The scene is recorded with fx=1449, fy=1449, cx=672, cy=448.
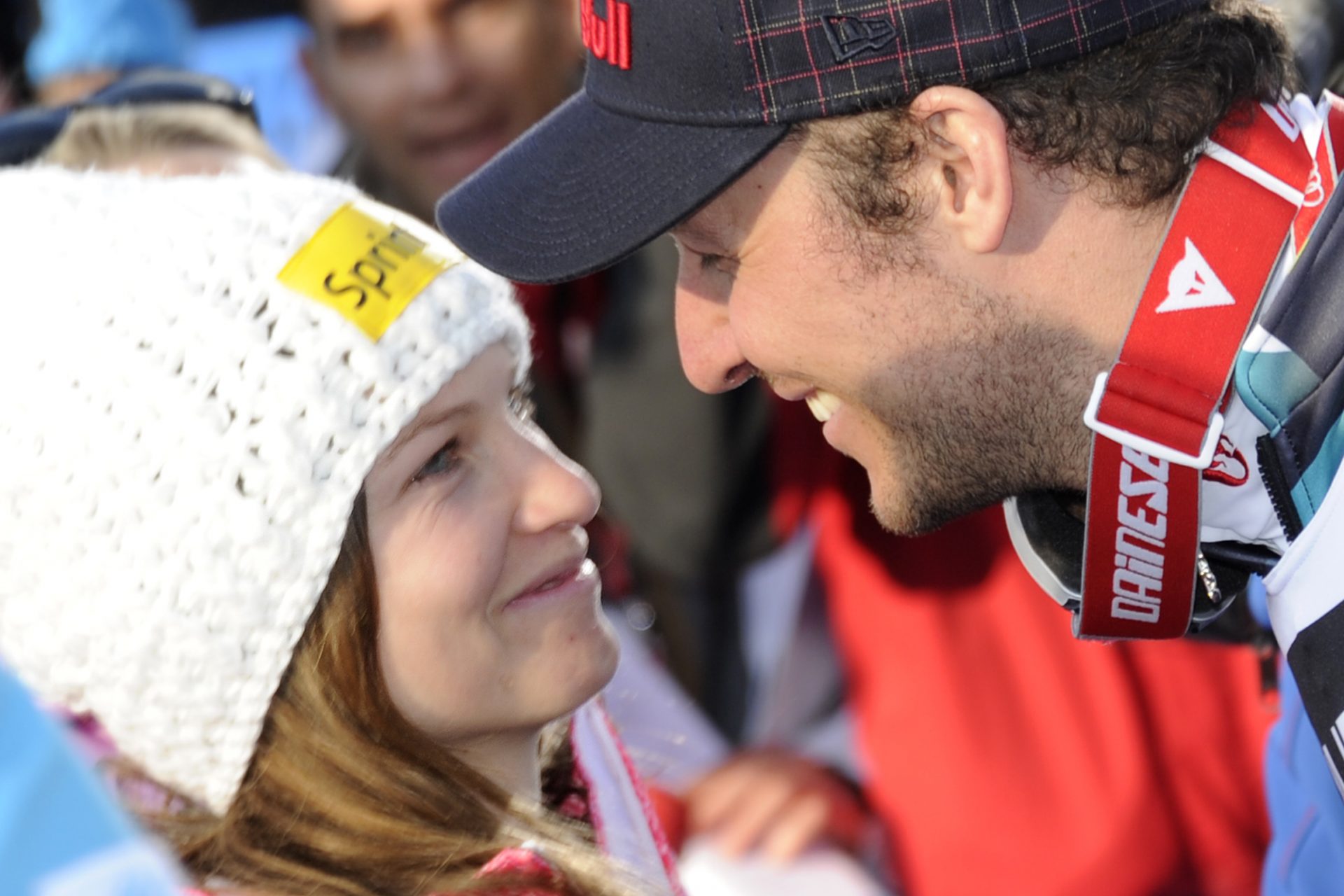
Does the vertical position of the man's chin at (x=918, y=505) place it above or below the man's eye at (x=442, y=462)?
below

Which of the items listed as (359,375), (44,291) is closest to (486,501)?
(359,375)

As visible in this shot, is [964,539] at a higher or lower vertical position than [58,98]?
lower

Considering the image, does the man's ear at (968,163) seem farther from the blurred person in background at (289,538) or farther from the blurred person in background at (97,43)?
the blurred person in background at (97,43)

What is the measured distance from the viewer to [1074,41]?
1544 mm

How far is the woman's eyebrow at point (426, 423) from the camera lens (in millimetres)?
1657

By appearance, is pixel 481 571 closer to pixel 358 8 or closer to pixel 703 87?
pixel 703 87

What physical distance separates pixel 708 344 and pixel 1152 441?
0.58 meters

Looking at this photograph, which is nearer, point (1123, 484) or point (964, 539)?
point (1123, 484)

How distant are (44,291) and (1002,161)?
3.49ft

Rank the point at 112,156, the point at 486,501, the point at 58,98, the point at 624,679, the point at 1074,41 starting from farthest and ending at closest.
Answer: the point at 58,98 < the point at 624,679 < the point at 112,156 < the point at 486,501 < the point at 1074,41

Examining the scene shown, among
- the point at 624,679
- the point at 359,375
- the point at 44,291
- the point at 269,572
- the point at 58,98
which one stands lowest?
the point at 624,679

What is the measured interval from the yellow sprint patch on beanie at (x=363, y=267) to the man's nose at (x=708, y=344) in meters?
0.30

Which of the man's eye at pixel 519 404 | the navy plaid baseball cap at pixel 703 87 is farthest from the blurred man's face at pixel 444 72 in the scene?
the navy plaid baseball cap at pixel 703 87

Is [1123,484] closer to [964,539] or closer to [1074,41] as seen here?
[1074,41]
